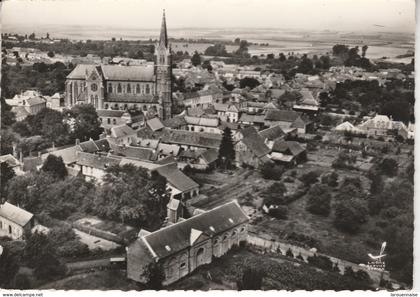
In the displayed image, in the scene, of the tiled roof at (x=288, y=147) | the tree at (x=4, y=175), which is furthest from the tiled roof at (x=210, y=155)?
the tree at (x=4, y=175)

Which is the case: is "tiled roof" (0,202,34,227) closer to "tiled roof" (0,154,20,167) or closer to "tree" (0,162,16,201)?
"tree" (0,162,16,201)

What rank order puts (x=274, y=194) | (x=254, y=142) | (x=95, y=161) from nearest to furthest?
(x=274, y=194), (x=95, y=161), (x=254, y=142)

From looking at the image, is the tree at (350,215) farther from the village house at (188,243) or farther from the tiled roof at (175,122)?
the tiled roof at (175,122)

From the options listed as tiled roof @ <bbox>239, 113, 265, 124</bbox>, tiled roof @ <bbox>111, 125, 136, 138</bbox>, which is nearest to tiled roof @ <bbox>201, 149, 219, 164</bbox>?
tiled roof @ <bbox>111, 125, 136, 138</bbox>

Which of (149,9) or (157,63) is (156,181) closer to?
(149,9)

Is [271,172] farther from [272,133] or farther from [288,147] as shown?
[272,133]

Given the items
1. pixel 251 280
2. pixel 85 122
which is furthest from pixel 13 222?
pixel 85 122

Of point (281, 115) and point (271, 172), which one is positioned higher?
point (281, 115)
